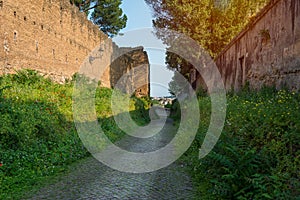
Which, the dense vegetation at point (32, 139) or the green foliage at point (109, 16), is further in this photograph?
the green foliage at point (109, 16)

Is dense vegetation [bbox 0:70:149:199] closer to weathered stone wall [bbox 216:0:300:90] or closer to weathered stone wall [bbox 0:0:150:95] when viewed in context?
weathered stone wall [bbox 0:0:150:95]

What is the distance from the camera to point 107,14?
35.5 metres

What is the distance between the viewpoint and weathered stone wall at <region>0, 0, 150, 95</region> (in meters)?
12.3

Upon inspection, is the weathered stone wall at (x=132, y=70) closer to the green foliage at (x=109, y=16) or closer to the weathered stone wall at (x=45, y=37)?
the green foliage at (x=109, y=16)

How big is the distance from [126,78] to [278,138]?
28.6 m

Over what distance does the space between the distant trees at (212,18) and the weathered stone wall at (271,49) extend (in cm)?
625

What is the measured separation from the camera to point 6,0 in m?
12.3

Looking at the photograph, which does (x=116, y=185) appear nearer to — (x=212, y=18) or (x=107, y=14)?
(x=212, y=18)

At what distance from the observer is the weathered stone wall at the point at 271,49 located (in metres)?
7.02

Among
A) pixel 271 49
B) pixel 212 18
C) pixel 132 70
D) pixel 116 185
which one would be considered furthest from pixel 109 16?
pixel 116 185

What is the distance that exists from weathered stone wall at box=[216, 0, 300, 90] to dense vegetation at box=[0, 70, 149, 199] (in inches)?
208

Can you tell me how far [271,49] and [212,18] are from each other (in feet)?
36.6

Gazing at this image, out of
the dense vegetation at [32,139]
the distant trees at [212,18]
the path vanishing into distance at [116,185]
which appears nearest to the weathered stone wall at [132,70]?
the distant trees at [212,18]

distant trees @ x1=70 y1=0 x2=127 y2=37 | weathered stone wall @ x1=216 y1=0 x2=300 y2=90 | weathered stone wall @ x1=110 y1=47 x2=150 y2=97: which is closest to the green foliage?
distant trees @ x1=70 y1=0 x2=127 y2=37
